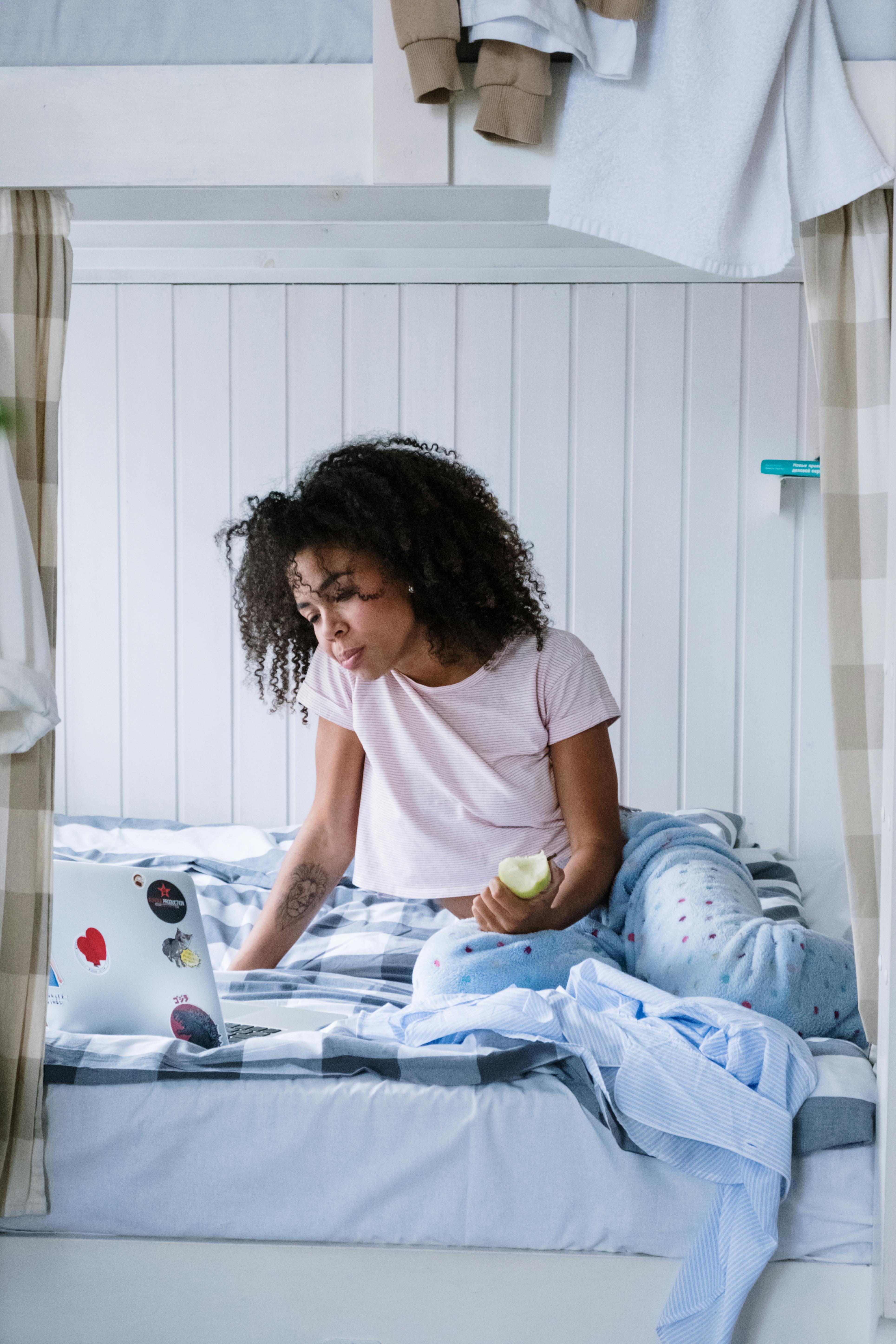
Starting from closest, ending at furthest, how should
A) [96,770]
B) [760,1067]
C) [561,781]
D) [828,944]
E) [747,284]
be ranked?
1. [760,1067]
2. [828,944]
3. [561,781]
4. [747,284]
5. [96,770]

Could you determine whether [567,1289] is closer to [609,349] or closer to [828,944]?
[828,944]

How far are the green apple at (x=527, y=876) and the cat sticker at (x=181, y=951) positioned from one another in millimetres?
420

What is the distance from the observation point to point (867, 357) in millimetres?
1319

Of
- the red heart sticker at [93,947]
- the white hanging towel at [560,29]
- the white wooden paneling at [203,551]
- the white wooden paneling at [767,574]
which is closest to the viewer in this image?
the white hanging towel at [560,29]

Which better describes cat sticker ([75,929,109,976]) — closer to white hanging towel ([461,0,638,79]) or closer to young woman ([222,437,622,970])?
young woman ([222,437,622,970])

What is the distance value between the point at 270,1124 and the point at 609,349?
224 centimetres

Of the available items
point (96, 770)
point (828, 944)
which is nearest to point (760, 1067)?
point (828, 944)

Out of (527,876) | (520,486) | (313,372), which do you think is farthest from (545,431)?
(527,876)

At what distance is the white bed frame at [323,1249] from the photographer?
1316mm

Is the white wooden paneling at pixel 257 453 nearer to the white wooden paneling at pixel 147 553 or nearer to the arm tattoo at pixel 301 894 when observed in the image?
the white wooden paneling at pixel 147 553

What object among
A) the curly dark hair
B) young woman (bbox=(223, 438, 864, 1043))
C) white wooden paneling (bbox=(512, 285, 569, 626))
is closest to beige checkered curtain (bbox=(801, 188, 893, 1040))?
young woman (bbox=(223, 438, 864, 1043))

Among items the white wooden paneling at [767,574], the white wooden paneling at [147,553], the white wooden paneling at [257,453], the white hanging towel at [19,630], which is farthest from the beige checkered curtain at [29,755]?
the white wooden paneling at [767,574]

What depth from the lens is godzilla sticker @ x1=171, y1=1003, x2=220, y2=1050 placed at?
150 cm

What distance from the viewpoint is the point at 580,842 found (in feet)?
6.02
